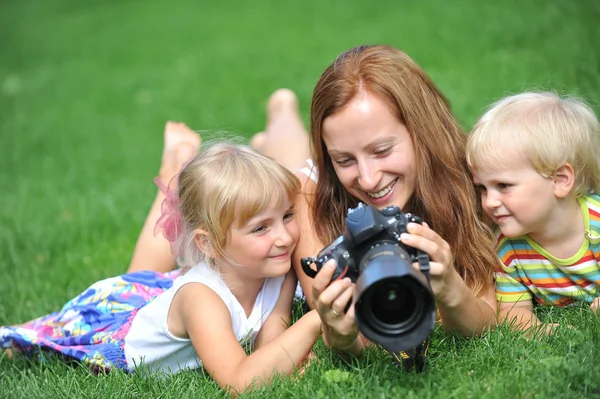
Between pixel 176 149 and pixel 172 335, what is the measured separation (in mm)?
1587

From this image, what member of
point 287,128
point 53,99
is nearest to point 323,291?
point 287,128

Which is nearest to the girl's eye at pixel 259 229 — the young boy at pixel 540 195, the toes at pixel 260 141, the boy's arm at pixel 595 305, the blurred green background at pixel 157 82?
the young boy at pixel 540 195

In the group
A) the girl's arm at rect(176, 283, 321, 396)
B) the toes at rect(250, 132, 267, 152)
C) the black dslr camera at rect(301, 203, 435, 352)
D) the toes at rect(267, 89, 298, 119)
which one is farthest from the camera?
the toes at rect(267, 89, 298, 119)

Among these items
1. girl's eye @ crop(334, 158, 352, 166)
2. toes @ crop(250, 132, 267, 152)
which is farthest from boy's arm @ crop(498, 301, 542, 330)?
toes @ crop(250, 132, 267, 152)

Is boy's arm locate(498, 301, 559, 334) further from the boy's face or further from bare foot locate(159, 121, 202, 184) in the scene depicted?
bare foot locate(159, 121, 202, 184)

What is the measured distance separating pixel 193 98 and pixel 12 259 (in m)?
4.04

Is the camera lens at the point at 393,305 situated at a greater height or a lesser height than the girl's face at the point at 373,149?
lesser

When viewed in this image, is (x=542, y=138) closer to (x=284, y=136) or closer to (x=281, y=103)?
(x=284, y=136)

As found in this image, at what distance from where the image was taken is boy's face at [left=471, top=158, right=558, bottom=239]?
298cm

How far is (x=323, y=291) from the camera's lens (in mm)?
2514

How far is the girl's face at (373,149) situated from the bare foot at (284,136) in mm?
1578

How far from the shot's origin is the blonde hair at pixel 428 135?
312cm

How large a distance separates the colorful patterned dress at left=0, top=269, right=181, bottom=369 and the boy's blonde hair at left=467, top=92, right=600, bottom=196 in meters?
1.69

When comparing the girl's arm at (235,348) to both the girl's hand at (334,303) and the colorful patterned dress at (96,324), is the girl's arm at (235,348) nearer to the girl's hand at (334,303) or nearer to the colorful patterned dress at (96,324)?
the girl's hand at (334,303)
